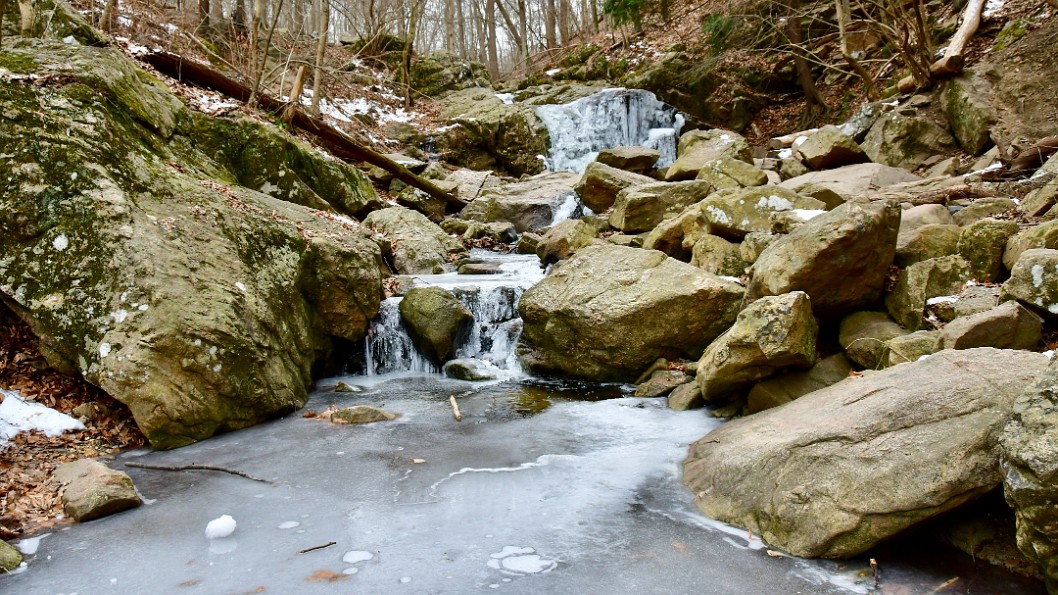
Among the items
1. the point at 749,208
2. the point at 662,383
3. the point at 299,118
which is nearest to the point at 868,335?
the point at 662,383

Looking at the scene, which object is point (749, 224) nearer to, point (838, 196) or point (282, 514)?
point (838, 196)

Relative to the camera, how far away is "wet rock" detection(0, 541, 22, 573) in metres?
2.87

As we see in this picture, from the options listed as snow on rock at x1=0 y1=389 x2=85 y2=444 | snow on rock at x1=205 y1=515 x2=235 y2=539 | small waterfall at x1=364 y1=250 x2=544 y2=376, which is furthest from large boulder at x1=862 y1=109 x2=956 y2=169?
snow on rock at x1=0 y1=389 x2=85 y2=444

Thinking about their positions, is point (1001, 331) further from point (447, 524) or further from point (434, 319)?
point (434, 319)

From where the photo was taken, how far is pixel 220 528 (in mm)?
3266

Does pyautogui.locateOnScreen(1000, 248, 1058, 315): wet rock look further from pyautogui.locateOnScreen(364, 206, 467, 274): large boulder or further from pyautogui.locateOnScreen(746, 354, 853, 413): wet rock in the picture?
pyautogui.locateOnScreen(364, 206, 467, 274): large boulder

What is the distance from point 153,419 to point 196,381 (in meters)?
0.41

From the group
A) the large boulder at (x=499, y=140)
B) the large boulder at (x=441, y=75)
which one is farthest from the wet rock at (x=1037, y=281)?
the large boulder at (x=441, y=75)

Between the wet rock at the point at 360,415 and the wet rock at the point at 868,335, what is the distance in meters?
4.15

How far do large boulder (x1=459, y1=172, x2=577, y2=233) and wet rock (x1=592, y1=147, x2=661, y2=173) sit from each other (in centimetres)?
99

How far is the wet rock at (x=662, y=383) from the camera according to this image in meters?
5.96

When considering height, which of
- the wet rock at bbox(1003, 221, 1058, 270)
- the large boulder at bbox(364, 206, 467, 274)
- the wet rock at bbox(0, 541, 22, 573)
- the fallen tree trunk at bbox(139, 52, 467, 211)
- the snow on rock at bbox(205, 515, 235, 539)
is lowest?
the snow on rock at bbox(205, 515, 235, 539)

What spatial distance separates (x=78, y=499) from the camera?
3.45m

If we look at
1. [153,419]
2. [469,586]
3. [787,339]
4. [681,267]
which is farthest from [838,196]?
[153,419]
